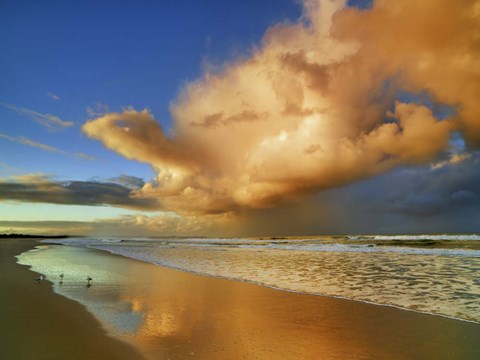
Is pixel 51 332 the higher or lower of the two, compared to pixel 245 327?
lower

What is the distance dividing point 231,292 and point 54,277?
10.4 m

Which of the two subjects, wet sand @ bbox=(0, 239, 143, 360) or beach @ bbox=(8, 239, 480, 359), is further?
beach @ bbox=(8, 239, 480, 359)

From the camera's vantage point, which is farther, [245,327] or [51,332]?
[245,327]

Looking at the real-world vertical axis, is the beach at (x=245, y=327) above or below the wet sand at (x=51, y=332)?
above

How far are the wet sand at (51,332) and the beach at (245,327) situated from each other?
3cm

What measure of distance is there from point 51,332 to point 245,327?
4766 millimetres

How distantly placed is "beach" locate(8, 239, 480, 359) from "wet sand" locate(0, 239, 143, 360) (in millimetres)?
31

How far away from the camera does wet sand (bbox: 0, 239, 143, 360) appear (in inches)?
258

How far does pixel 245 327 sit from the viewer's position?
860 cm

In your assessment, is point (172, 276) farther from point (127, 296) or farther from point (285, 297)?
point (285, 297)

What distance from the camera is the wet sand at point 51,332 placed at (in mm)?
6548

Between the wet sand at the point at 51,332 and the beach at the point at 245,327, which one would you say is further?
the beach at the point at 245,327

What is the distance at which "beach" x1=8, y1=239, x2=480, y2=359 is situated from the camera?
22.5 ft

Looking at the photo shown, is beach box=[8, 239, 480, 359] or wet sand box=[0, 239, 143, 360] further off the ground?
beach box=[8, 239, 480, 359]
